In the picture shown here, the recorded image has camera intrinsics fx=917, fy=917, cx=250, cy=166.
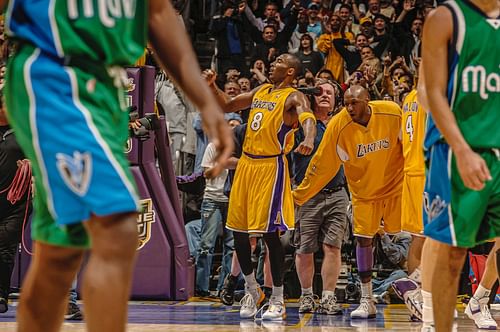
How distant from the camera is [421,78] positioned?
179 inches

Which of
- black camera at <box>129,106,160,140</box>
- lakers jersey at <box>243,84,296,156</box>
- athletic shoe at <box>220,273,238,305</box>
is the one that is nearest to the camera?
lakers jersey at <box>243,84,296,156</box>

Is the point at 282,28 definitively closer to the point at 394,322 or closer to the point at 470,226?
the point at 394,322

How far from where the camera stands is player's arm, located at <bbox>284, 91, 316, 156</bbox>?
8.02m

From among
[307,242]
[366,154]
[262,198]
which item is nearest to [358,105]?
[366,154]

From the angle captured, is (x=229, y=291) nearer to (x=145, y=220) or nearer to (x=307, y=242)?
(x=307, y=242)

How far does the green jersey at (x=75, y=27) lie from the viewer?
290 centimetres

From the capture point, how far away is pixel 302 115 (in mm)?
8219

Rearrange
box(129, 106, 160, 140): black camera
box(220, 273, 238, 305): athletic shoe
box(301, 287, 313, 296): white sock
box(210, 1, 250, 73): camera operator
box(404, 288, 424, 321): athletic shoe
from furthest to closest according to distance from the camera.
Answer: box(210, 1, 250, 73): camera operator, box(220, 273, 238, 305): athletic shoe, box(129, 106, 160, 140): black camera, box(301, 287, 313, 296): white sock, box(404, 288, 424, 321): athletic shoe

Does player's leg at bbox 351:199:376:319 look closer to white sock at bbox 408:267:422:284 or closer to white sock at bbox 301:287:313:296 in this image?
white sock at bbox 301:287:313:296

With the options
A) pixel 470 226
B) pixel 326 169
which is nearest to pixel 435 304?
pixel 470 226

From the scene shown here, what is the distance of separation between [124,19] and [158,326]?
4.31m

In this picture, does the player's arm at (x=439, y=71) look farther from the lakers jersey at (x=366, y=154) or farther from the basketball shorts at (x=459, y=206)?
the lakers jersey at (x=366, y=154)

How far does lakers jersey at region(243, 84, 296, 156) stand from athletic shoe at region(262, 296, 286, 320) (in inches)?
54.2

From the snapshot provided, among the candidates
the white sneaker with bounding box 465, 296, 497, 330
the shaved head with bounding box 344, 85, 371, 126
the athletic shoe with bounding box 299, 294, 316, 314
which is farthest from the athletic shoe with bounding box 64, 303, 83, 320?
the white sneaker with bounding box 465, 296, 497, 330
